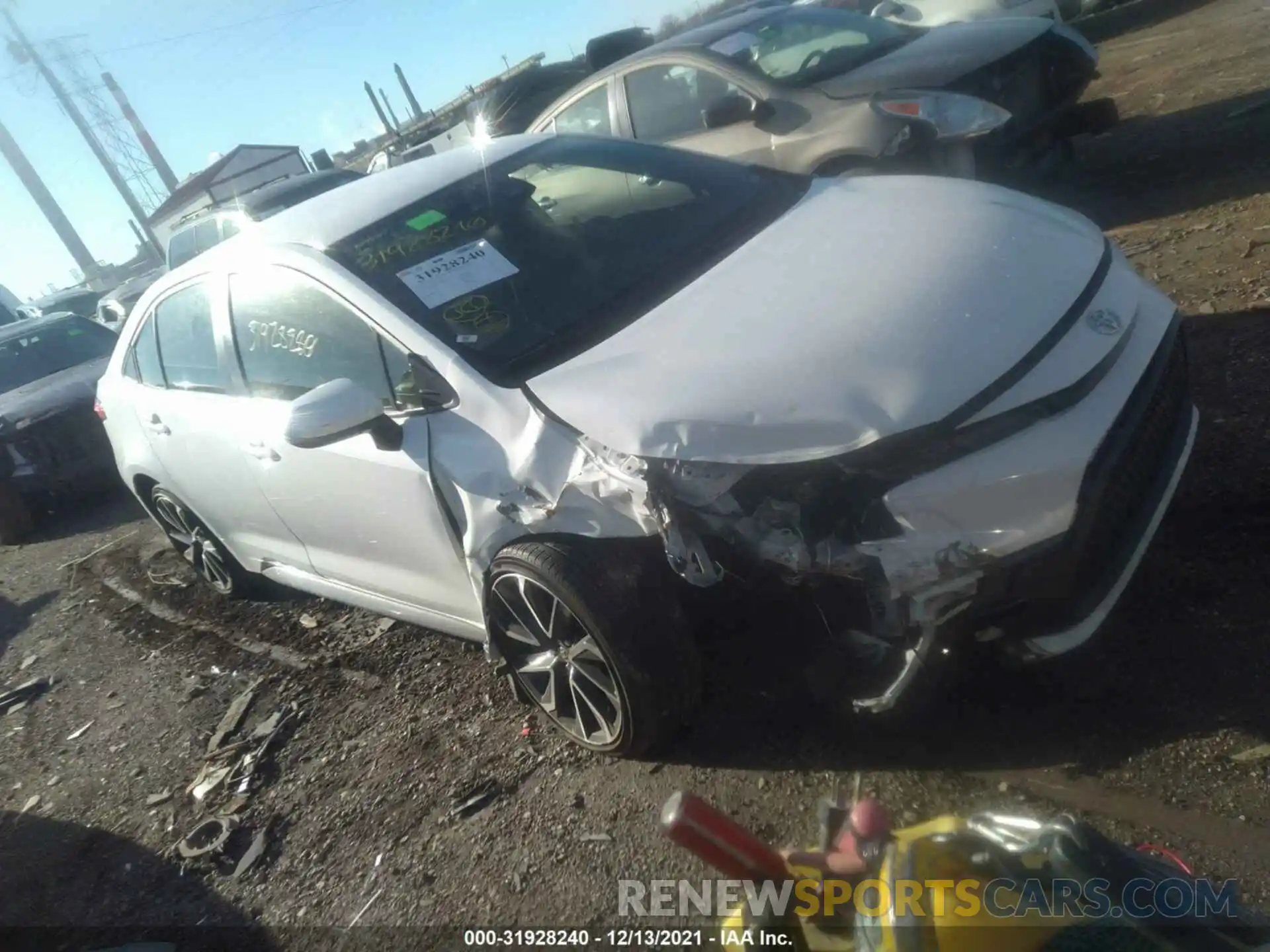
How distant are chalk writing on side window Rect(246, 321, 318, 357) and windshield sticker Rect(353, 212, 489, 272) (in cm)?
34

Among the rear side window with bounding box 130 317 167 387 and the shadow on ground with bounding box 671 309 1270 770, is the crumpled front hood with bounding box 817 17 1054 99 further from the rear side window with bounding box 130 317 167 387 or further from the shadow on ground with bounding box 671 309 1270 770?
the rear side window with bounding box 130 317 167 387

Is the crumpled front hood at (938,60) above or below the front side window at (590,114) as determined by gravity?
below

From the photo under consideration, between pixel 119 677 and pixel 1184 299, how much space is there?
18.3 feet

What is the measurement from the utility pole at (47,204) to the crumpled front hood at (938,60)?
58414 mm

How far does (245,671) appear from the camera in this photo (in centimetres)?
423

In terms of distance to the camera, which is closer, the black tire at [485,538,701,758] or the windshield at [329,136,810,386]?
the black tire at [485,538,701,758]

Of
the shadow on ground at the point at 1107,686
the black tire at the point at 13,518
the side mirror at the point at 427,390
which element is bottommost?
the shadow on ground at the point at 1107,686

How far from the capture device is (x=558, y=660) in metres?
2.75

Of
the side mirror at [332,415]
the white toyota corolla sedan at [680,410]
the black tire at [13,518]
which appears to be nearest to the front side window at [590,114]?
the white toyota corolla sedan at [680,410]

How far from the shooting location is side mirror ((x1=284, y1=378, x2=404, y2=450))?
8.50 ft

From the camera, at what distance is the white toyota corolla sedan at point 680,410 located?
216 cm

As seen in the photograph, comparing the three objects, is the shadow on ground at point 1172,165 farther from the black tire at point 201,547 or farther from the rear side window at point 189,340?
the black tire at point 201,547

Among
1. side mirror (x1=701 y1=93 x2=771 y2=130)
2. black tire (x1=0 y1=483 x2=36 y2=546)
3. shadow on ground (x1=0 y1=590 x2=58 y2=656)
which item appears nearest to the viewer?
side mirror (x1=701 y1=93 x2=771 y2=130)

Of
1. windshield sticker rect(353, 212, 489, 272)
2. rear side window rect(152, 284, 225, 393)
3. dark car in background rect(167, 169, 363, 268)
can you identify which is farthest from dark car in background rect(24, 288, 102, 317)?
windshield sticker rect(353, 212, 489, 272)
